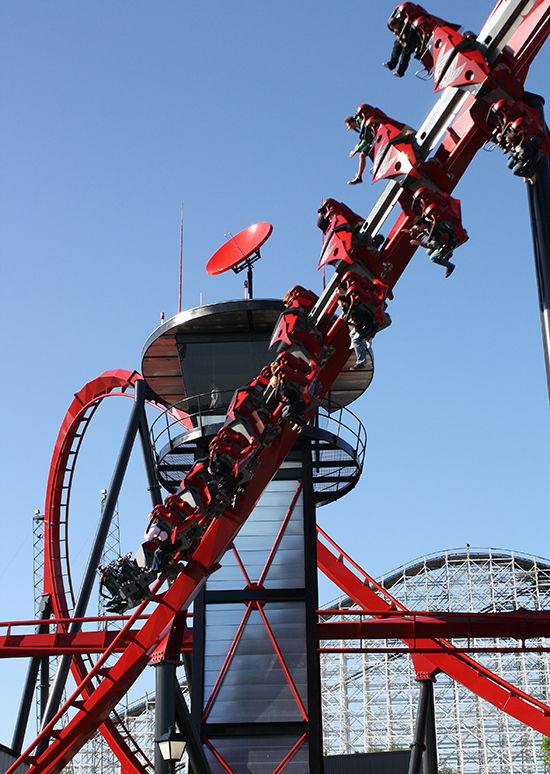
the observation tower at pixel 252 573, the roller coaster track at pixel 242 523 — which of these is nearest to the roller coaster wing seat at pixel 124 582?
the roller coaster track at pixel 242 523

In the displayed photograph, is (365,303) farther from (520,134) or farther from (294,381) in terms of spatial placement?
(520,134)

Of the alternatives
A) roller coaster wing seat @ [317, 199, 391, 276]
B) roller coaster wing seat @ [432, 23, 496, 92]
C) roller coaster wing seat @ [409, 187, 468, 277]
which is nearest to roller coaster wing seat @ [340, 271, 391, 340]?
roller coaster wing seat @ [317, 199, 391, 276]

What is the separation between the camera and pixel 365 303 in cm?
764

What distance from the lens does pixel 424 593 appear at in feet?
121

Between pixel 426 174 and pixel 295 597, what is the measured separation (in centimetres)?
685

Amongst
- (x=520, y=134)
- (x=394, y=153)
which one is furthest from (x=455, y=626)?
(x=520, y=134)

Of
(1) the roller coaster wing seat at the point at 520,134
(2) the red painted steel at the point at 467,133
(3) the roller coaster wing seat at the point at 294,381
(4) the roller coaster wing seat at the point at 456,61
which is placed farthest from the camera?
(3) the roller coaster wing seat at the point at 294,381

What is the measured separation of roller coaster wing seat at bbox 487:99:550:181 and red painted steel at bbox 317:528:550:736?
824cm

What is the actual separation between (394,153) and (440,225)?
0.79 metres

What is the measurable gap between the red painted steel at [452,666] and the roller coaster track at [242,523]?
2cm

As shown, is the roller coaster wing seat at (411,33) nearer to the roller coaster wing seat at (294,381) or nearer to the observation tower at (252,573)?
the roller coaster wing seat at (294,381)

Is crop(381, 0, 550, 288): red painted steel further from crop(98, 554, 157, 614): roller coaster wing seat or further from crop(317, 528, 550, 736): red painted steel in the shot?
crop(317, 528, 550, 736): red painted steel

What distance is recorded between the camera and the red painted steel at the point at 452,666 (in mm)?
13289

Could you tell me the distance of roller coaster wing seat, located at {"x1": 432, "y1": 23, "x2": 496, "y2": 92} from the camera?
637cm
